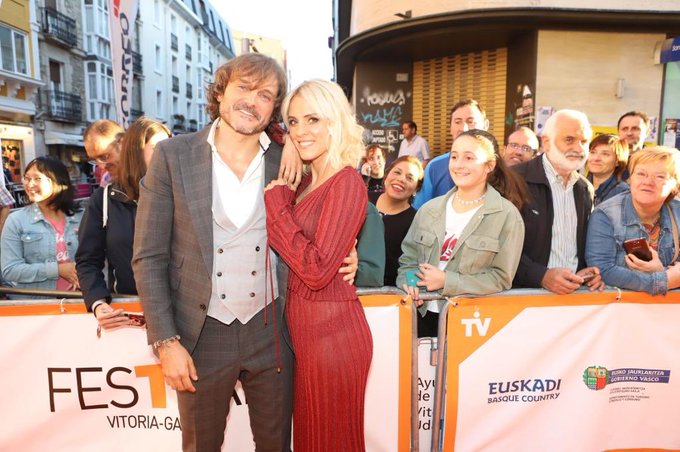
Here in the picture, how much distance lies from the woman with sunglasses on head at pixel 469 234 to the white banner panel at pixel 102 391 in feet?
1.00

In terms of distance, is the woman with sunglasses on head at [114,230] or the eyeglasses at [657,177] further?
the eyeglasses at [657,177]

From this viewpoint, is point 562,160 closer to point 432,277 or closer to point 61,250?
point 432,277

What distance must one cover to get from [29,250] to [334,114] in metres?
2.74

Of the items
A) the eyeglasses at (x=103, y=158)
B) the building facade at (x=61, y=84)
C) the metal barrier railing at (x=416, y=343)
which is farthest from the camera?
the building facade at (x=61, y=84)

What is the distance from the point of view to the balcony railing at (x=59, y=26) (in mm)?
22766

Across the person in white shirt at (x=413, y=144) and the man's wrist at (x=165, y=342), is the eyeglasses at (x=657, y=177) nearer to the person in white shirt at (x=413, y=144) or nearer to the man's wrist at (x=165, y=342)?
the man's wrist at (x=165, y=342)

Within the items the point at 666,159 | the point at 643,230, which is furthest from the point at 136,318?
the point at 666,159

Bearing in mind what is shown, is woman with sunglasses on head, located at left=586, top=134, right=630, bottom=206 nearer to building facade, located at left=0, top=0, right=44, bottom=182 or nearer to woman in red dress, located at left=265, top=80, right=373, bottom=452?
woman in red dress, located at left=265, top=80, right=373, bottom=452

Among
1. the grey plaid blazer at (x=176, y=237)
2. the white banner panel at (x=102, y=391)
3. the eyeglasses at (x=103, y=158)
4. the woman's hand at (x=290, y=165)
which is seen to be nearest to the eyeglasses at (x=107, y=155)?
the eyeglasses at (x=103, y=158)

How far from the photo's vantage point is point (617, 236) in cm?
285

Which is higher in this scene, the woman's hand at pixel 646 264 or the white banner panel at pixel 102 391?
the woman's hand at pixel 646 264

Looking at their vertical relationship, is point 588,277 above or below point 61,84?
below

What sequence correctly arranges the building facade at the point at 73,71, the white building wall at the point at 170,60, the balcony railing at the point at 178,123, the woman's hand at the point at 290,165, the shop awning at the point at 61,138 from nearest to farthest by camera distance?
the woman's hand at the point at 290,165 < the building facade at the point at 73,71 < the shop awning at the point at 61,138 < the white building wall at the point at 170,60 < the balcony railing at the point at 178,123

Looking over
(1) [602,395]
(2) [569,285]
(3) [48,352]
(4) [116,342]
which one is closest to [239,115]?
(4) [116,342]
